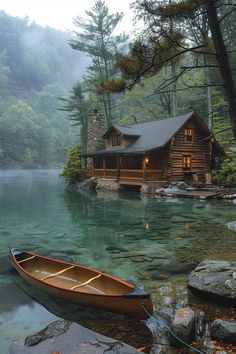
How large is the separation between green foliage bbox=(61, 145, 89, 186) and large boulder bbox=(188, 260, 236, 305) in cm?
2737

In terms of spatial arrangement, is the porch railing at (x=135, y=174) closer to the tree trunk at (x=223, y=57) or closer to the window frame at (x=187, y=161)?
the window frame at (x=187, y=161)

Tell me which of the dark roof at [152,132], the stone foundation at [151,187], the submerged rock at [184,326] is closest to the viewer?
the submerged rock at [184,326]

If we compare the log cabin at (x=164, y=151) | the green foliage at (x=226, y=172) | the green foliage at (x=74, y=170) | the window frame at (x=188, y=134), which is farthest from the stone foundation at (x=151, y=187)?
the green foliage at (x=74, y=170)

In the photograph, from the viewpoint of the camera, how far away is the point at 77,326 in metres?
5.39

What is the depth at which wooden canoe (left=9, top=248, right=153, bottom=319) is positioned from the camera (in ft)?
17.4

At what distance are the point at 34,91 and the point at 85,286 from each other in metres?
130

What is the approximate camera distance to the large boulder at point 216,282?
18.8 ft

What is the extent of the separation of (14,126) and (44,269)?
7628 centimetres

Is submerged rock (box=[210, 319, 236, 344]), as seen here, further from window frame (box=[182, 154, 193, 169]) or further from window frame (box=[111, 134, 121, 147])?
window frame (box=[111, 134, 121, 147])

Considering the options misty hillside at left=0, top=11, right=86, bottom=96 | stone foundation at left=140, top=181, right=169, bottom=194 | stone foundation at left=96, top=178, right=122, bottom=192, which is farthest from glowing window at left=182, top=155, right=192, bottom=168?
misty hillside at left=0, top=11, right=86, bottom=96

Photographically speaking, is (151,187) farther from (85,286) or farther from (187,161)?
(85,286)

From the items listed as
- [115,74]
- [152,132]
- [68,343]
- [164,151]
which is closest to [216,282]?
[68,343]

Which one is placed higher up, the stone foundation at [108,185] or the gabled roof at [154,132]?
the gabled roof at [154,132]

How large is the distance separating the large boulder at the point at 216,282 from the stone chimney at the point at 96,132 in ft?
102
